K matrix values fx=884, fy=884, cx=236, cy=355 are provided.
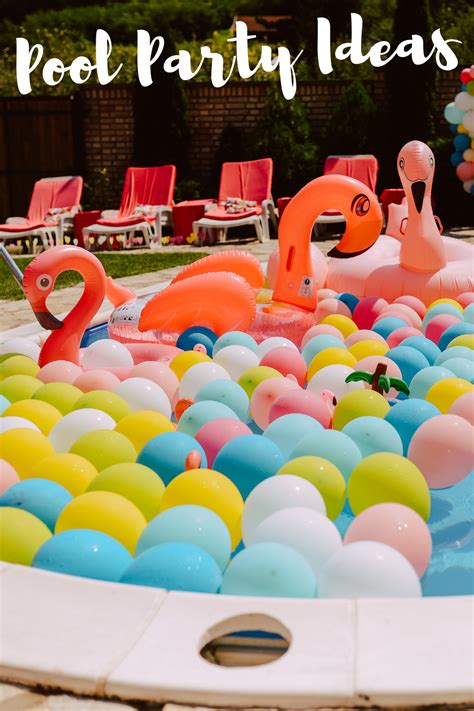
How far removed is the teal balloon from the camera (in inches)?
87.9

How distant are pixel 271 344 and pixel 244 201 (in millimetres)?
7456

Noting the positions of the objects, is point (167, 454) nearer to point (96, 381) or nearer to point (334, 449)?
point (334, 449)

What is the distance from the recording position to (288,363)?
4.62m

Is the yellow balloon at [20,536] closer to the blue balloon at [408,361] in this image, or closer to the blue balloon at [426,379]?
the blue balloon at [426,379]

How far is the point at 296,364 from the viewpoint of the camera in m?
4.63

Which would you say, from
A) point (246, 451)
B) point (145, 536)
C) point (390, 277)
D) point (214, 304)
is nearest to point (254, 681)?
point (145, 536)

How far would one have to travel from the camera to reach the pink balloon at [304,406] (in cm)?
375

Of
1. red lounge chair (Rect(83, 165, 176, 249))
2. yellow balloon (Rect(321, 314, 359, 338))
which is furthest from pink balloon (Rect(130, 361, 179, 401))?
red lounge chair (Rect(83, 165, 176, 249))

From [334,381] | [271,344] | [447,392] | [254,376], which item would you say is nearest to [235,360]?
[254,376]

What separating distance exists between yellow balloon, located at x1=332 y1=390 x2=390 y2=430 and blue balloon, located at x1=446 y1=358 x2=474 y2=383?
830mm

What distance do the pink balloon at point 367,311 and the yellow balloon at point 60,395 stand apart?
2.50 m

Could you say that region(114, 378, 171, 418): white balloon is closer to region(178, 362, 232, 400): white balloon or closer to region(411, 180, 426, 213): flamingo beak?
region(178, 362, 232, 400): white balloon

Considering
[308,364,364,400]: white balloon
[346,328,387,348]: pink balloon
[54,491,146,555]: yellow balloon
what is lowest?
[54,491,146,555]: yellow balloon

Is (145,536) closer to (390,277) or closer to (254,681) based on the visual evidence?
(254,681)
